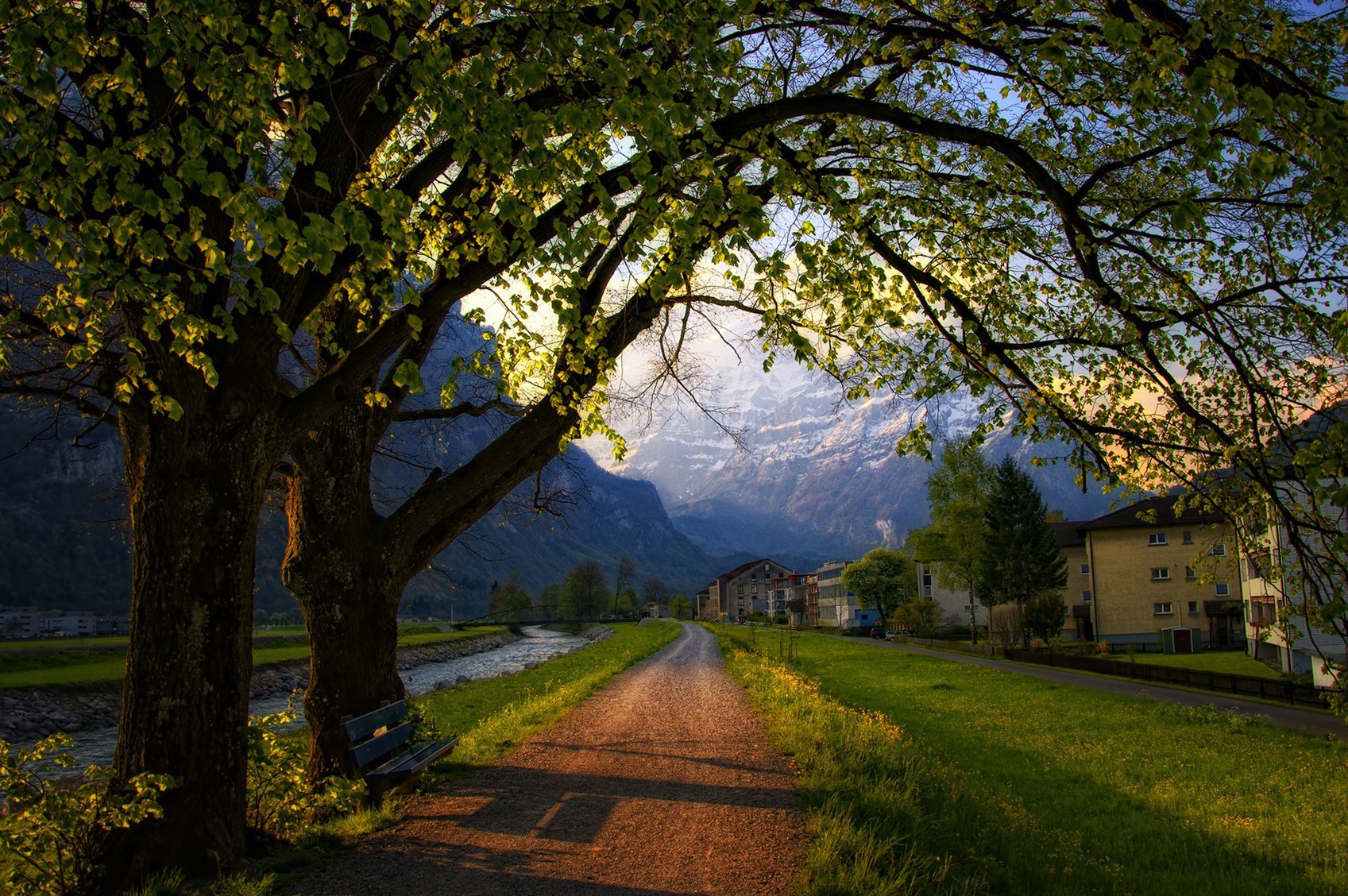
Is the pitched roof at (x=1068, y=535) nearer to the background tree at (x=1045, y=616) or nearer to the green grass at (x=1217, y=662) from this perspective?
the background tree at (x=1045, y=616)

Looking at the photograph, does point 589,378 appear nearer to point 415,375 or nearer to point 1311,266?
point 415,375

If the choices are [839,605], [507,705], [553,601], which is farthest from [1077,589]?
[553,601]

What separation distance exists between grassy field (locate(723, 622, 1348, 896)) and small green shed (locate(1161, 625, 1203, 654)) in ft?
115

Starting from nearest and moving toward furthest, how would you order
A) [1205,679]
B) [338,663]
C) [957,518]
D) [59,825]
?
[59,825] < [338,663] < [1205,679] < [957,518]

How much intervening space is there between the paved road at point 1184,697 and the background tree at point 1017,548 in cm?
1429

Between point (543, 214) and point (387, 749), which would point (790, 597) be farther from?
point (543, 214)

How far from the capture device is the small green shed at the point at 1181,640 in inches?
2013

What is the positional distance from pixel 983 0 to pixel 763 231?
12.3ft

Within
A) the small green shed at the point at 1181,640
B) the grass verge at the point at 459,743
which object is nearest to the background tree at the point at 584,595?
the small green shed at the point at 1181,640

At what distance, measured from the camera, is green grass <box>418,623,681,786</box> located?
1166 centimetres

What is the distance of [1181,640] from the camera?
168ft

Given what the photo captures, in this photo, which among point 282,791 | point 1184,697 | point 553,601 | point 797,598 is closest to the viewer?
point 282,791

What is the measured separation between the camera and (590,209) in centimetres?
801

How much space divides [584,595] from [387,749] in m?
133
